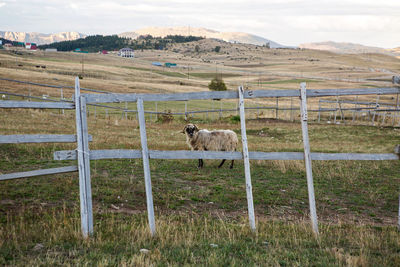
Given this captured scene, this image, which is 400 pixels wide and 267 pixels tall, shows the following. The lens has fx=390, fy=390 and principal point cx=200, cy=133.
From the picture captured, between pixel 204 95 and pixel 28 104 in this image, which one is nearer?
pixel 28 104

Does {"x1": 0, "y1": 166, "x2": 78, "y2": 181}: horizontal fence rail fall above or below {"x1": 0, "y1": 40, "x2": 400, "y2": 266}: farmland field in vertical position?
above

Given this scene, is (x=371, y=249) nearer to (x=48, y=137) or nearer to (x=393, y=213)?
(x=393, y=213)

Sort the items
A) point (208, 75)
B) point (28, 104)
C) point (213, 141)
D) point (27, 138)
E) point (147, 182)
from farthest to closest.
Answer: point (208, 75) → point (213, 141) → point (147, 182) → point (28, 104) → point (27, 138)

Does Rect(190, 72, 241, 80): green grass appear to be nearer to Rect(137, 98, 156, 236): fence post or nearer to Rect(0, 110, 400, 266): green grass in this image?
Rect(0, 110, 400, 266): green grass

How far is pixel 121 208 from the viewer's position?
7.73 m

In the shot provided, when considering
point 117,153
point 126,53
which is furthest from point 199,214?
point 126,53

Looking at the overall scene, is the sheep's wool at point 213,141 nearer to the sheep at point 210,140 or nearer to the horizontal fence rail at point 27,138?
the sheep at point 210,140

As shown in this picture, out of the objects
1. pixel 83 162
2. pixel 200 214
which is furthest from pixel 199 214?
pixel 83 162

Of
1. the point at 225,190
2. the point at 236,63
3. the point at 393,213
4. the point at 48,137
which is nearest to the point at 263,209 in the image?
the point at 225,190

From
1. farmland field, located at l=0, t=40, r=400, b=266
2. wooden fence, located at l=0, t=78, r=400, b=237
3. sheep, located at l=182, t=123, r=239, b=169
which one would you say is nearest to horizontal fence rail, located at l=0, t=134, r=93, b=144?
wooden fence, located at l=0, t=78, r=400, b=237

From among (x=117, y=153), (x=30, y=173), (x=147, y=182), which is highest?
(x=117, y=153)

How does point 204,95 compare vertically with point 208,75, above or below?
above

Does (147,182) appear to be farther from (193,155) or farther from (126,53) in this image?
(126,53)

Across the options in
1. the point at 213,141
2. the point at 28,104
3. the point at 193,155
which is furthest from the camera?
the point at 213,141
